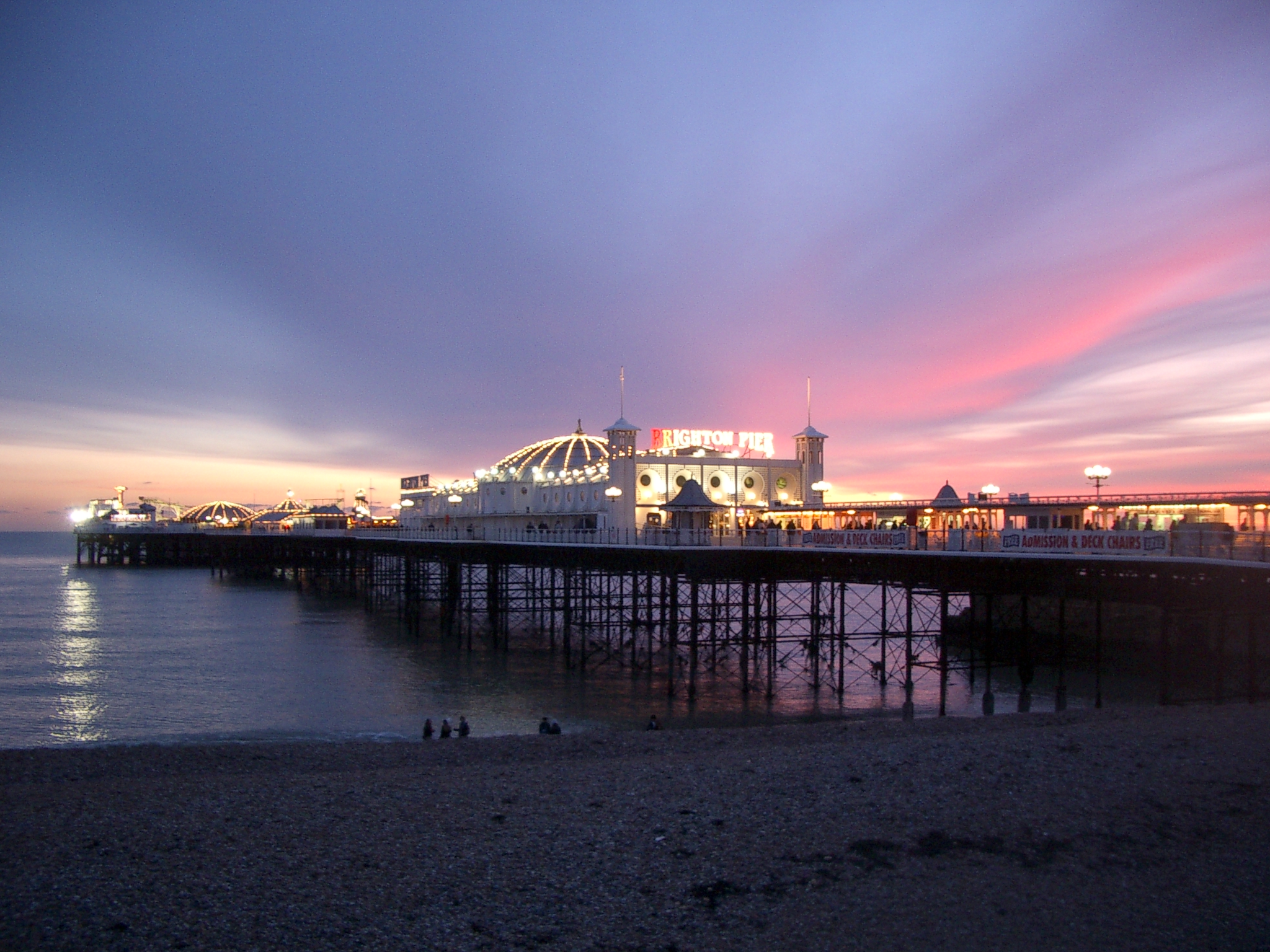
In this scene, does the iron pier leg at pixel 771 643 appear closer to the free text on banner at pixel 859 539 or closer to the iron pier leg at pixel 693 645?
the iron pier leg at pixel 693 645

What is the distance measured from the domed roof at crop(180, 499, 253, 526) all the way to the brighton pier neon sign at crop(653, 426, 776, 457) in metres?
144

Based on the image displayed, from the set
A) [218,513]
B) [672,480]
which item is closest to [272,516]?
[218,513]

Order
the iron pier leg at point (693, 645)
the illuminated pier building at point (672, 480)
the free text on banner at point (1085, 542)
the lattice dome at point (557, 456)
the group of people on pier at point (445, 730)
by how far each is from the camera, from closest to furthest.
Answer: the free text on banner at point (1085, 542), the group of people on pier at point (445, 730), the iron pier leg at point (693, 645), the illuminated pier building at point (672, 480), the lattice dome at point (557, 456)

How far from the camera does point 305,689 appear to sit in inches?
1280

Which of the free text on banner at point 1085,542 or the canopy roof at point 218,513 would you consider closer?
the free text on banner at point 1085,542

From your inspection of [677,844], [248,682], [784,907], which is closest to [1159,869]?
[784,907]

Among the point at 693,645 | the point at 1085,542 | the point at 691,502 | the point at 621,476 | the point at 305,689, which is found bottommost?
the point at 305,689

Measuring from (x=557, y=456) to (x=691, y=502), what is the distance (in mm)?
28088

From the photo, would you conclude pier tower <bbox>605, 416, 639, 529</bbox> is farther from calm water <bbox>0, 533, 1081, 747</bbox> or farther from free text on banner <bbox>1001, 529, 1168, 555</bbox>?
free text on banner <bbox>1001, 529, 1168, 555</bbox>

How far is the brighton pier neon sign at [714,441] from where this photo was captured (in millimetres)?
49562

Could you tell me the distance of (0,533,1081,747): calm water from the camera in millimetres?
26625

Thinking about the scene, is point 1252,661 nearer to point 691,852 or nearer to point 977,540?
point 977,540

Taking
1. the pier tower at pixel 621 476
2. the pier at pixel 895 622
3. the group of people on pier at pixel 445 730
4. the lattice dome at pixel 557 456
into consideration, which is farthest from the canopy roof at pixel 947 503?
the lattice dome at pixel 557 456

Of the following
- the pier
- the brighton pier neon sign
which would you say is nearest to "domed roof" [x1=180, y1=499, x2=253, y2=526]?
the pier
